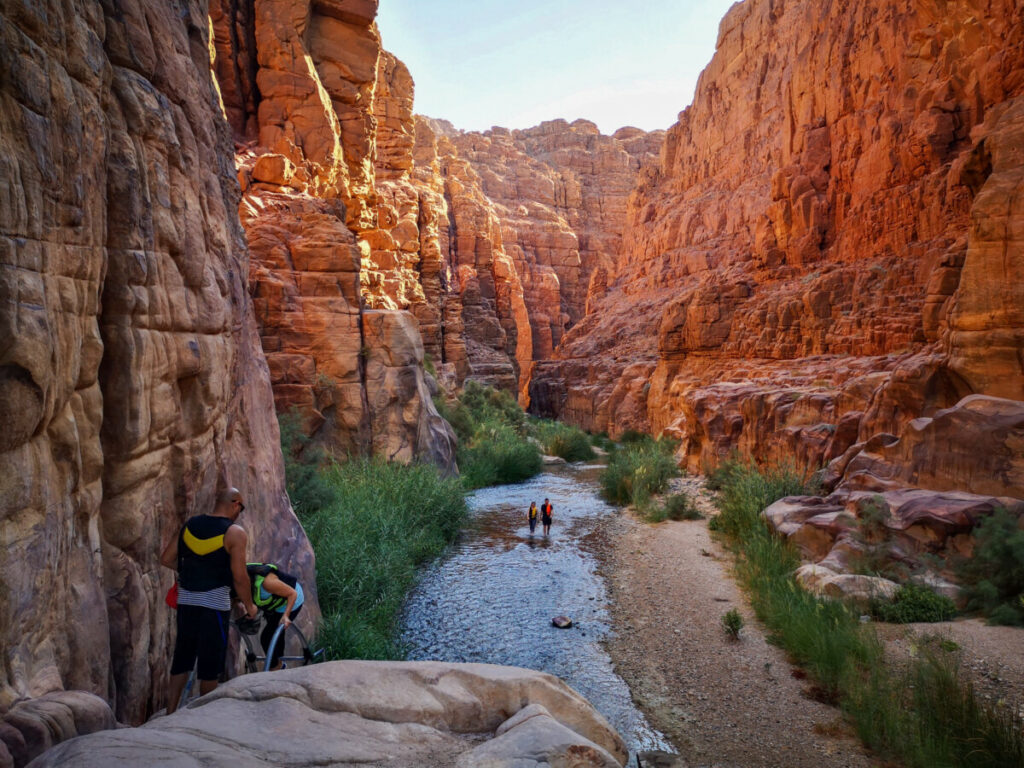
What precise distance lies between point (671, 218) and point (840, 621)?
4326cm

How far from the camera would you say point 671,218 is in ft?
153

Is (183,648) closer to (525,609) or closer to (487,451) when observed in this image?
(525,609)

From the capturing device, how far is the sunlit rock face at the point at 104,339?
3.16 m

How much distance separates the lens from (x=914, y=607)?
7.60 metres

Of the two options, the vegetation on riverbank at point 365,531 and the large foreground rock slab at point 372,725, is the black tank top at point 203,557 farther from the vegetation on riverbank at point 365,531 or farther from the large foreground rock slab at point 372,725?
the vegetation on riverbank at point 365,531

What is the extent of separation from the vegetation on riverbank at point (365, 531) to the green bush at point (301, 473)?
0.06 feet

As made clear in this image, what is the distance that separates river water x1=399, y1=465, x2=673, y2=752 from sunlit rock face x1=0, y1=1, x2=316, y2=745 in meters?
3.95

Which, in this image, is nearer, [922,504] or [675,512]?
[922,504]

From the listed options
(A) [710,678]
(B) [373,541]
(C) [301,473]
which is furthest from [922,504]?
(C) [301,473]

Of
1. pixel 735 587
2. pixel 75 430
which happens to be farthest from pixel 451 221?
pixel 75 430

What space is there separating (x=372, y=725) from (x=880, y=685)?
215 inches

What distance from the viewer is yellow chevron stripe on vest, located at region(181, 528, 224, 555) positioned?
4.04 m

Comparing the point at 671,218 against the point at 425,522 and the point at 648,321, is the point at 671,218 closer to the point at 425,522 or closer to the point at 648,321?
the point at 648,321

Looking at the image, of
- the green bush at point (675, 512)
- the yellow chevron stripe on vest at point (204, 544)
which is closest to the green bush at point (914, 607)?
the yellow chevron stripe on vest at point (204, 544)
